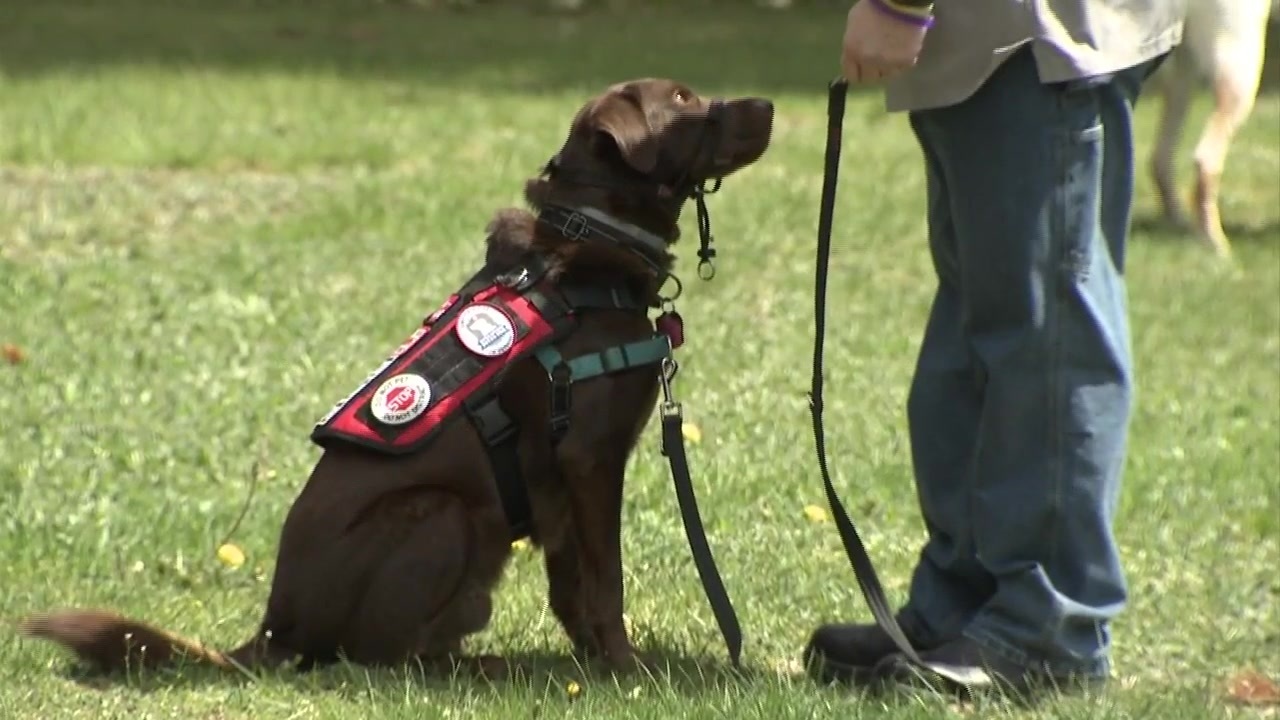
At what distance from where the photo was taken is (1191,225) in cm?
985

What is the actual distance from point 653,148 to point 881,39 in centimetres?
59

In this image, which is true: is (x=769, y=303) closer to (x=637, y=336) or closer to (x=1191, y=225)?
(x=1191, y=225)

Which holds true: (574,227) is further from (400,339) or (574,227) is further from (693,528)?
(400,339)

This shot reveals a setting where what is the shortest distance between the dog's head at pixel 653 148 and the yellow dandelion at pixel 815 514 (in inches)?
56.3

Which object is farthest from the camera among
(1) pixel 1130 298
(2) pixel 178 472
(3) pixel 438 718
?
(1) pixel 1130 298

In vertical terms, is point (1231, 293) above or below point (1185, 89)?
below

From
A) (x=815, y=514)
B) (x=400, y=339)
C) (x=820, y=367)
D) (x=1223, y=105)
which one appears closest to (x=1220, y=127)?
(x=1223, y=105)

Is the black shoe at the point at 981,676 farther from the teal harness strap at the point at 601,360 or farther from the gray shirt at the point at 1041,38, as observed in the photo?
the gray shirt at the point at 1041,38

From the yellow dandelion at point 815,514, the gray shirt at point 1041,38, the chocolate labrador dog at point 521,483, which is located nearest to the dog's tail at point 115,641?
the chocolate labrador dog at point 521,483

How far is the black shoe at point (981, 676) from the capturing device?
3594 millimetres

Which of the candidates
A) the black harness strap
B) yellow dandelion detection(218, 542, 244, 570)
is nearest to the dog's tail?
the black harness strap

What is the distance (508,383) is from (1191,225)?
7.00 meters

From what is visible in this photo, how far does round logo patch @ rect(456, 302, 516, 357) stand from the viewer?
12.0 feet

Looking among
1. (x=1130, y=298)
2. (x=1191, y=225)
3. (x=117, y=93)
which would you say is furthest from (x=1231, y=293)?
(x=117, y=93)
